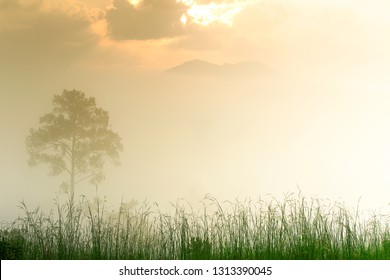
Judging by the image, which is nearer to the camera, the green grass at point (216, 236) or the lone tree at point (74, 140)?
the green grass at point (216, 236)

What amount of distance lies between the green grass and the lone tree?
1138 cm

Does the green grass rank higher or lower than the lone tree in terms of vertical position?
lower

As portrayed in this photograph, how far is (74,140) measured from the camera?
892 inches

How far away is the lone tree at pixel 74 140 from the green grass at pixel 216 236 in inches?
448

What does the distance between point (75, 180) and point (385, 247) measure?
14.4 m

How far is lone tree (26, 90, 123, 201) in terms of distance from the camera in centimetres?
2175

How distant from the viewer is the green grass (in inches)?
374

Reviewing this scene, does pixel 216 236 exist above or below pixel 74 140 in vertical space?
below

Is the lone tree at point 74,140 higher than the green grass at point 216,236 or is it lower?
higher

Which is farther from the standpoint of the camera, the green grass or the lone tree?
the lone tree

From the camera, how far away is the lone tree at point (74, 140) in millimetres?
21750

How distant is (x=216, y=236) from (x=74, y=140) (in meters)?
13.6

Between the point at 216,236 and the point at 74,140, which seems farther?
the point at 74,140
